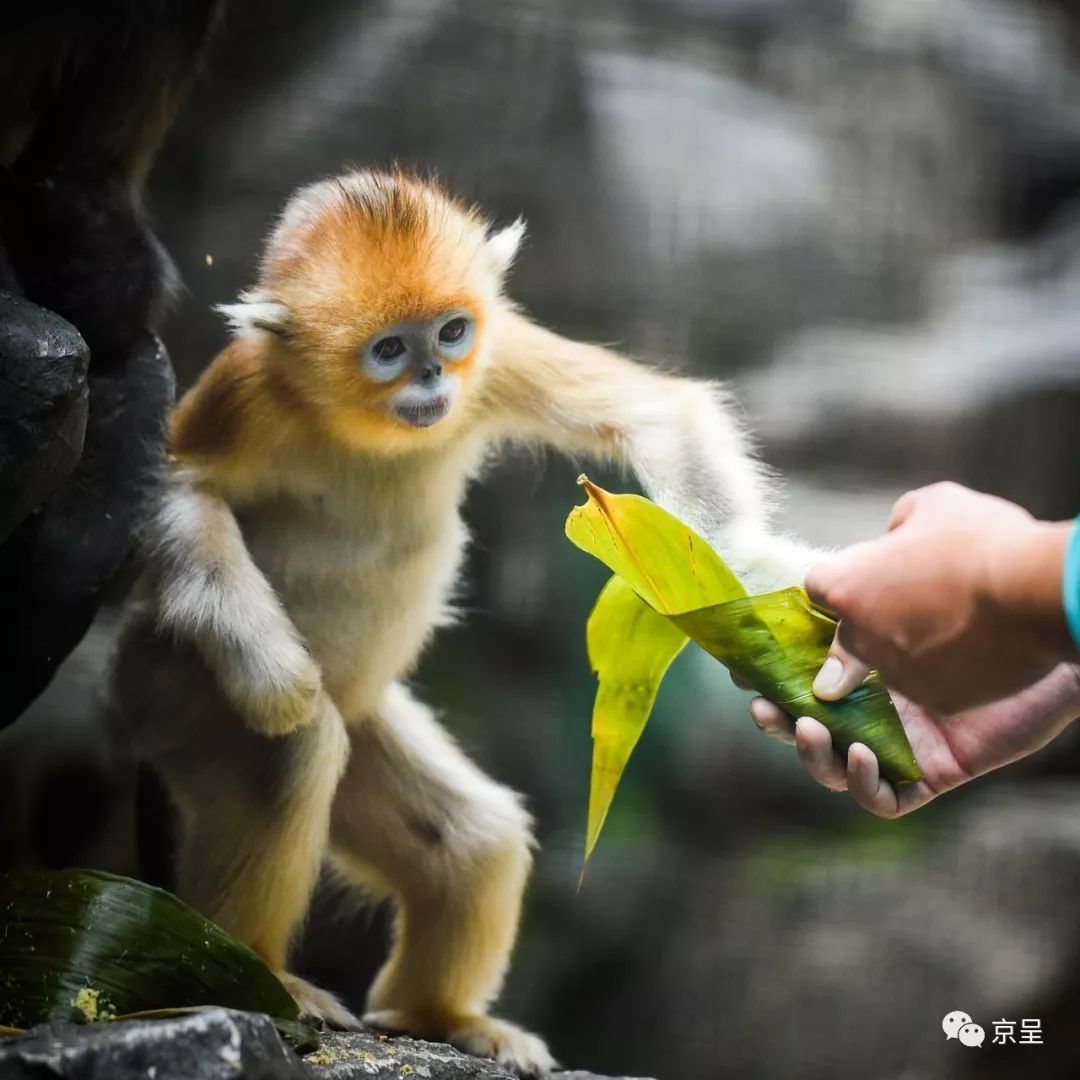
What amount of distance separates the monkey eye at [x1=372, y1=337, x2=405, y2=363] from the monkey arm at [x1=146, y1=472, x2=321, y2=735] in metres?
0.43

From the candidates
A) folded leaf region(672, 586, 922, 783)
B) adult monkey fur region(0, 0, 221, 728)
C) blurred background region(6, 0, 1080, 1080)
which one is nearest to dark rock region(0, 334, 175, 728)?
adult monkey fur region(0, 0, 221, 728)

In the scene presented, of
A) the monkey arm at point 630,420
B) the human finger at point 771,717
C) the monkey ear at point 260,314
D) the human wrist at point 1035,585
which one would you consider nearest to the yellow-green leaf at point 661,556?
the human finger at point 771,717

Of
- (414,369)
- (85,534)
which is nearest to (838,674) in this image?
(414,369)

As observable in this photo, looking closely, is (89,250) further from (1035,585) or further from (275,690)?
(1035,585)

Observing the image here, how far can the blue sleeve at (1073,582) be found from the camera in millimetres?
1429

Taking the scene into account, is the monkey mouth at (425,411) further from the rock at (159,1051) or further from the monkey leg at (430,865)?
the rock at (159,1051)

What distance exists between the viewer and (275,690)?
7.56ft

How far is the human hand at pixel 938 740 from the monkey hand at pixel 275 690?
0.82 m

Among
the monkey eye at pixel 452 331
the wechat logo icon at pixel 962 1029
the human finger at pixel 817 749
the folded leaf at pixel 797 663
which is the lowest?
the wechat logo icon at pixel 962 1029

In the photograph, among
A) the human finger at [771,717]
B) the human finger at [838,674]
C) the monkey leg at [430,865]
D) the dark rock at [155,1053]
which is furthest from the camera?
the monkey leg at [430,865]

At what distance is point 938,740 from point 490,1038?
1108 mm

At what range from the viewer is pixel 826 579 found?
70.2 inches

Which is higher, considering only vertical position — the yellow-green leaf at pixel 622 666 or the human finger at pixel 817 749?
the human finger at pixel 817 749

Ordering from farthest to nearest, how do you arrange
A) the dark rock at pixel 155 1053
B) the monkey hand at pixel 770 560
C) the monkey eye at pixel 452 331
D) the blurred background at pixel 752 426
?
the blurred background at pixel 752 426 → the monkey eye at pixel 452 331 → the monkey hand at pixel 770 560 → the dark rock at pixel 155 1053
